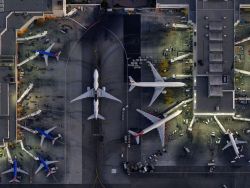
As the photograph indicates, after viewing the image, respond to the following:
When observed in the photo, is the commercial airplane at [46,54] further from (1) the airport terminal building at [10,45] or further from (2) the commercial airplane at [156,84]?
(2) the commercial airplane at [156,84]

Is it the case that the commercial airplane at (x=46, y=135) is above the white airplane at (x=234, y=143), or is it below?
above

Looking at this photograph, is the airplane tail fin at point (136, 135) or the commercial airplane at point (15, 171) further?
the commercial airplane at point (15, 171)

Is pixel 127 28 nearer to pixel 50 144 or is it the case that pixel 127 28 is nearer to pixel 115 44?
pixel 115 44

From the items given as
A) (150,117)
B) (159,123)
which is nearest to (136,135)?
(150,117)

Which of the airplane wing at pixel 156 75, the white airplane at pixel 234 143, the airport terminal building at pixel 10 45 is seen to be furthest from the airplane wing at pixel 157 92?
the airport terminal building at pixel 10 45

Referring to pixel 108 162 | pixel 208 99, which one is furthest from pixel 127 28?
pixel 108 162

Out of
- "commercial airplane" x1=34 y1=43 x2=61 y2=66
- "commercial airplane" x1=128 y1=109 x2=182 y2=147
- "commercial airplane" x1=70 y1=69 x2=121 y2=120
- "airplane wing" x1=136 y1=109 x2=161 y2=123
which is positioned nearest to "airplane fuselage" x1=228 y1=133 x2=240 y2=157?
"commercial airplane" x1=128 y1=109 x2=182 y2=147

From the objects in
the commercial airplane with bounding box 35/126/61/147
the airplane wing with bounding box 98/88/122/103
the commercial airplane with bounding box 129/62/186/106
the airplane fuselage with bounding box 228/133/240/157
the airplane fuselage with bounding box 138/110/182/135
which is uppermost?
the commercial airplane with bounding box 129/62/186/106

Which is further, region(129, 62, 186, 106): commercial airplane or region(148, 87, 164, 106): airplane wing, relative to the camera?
region(148, 87, 164, 106): airplane wing

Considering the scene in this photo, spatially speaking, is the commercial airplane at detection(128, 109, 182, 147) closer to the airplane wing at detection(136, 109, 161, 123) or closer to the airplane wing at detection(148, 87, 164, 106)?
the airplane wing at detection(136, 109, 161, 123)

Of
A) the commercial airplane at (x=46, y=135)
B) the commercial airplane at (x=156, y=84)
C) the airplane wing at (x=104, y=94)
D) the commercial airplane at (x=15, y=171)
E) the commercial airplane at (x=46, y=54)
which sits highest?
Answer: the commercial airplane at (x=46, y=54)

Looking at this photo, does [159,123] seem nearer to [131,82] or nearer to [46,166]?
[131,82]
